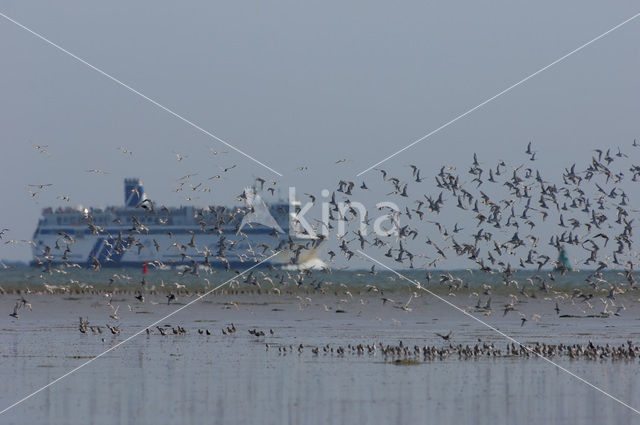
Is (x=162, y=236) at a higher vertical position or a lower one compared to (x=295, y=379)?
higher

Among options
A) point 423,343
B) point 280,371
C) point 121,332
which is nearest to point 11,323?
point 121,332

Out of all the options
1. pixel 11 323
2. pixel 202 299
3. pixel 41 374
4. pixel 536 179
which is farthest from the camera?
pixel 202 299

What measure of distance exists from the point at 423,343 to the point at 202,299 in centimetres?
4388

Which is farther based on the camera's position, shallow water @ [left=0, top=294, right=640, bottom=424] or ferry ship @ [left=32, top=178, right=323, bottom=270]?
ferry ship @ [left=32, top=178, right=323, bottom=270]

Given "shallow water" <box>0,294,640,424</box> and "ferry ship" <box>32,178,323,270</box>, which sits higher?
"ferry ship" <box>32,178,323,270</box>

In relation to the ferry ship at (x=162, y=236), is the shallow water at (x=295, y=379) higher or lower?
lower

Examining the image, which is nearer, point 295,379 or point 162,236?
point 295,379

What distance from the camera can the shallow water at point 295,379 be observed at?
31.0m

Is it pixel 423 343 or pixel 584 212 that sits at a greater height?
pixel 584 212

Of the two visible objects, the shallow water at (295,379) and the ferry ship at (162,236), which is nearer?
the shallow water at (295,379)

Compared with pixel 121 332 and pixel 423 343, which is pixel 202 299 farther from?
pixel 423 343

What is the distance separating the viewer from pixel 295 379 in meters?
37.8

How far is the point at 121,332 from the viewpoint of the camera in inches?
2216

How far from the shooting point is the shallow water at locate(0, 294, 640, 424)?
102 feet
